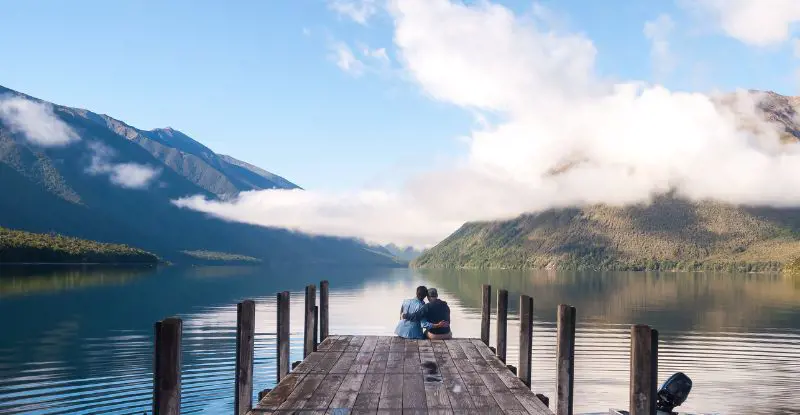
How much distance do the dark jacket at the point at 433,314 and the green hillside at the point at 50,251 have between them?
14947cm

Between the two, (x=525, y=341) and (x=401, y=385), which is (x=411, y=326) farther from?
(x=401, y=385)

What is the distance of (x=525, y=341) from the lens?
19.8 meters

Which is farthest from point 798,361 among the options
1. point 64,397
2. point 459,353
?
point 64,397

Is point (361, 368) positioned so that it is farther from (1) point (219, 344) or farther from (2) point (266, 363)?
(1) point (219, 344)

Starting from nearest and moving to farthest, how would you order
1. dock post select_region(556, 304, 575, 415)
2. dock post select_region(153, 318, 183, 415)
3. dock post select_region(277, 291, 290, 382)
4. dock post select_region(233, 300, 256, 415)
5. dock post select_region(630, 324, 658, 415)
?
dock post select_region(153, 318, 183, 415) → dock post select_region(630, 324, 658, 415) → dock post select_region(233, 300, 256, 415) → dock post select_region(556, 304, 575, 415) → dock post select_region(277, 291, 290, 382)

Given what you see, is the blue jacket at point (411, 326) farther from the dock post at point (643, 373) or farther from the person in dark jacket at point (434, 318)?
the dock post at point (643, 373)

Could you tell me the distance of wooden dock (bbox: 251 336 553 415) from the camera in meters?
13.6

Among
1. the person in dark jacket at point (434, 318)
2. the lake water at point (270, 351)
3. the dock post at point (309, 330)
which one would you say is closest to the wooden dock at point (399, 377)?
the dock post at point (309, 330)

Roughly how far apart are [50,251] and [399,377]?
168 m

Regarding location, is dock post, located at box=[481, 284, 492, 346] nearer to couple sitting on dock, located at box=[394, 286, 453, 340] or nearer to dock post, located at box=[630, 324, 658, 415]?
couple sitting on dock, located at box=[394, 286, 453, 340]

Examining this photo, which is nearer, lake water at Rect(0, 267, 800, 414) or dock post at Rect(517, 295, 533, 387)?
dock post at Rect(517, 295, 533, 387)

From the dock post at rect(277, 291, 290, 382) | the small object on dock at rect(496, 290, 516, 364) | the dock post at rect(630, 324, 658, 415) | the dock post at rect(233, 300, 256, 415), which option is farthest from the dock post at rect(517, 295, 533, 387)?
the dock post at rect(233, 300, 256, 415)

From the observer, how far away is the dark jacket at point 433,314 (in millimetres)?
24625

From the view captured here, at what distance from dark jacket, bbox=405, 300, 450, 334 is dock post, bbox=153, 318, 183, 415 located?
13478 millimetres
